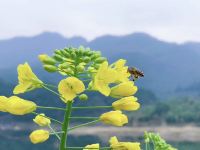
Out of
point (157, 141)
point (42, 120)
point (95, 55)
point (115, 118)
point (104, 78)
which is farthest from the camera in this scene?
point (157, 141)

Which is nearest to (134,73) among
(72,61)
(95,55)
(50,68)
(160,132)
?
(95,55)

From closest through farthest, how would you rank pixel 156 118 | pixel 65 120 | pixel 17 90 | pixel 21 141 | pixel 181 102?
pixel 65 120
pixel 17 90
pixel 21 141
pixel 156 118
pixel 181 102

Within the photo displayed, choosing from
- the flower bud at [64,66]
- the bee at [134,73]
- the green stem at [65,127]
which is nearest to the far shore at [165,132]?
the bee at [134,73]

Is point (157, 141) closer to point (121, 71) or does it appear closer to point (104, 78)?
point (121, 71)

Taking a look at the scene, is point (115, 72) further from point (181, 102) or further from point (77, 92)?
point (181, 102)

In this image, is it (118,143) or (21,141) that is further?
(21,141)

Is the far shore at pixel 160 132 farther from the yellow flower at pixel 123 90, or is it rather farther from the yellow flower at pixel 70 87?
the yellow flower at pixel 70 87

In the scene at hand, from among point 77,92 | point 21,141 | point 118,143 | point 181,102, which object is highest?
point 181,102

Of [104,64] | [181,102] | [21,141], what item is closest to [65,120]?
[104,64]
